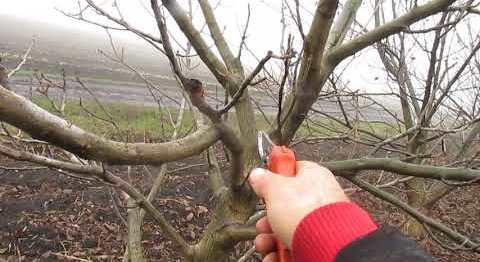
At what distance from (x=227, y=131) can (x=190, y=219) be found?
470 cm

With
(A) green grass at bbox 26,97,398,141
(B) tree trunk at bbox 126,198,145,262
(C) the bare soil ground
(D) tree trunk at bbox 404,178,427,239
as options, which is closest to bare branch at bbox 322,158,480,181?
(B) tree trunk at bbox 126,198,145,262

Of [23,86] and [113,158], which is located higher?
[23,86]

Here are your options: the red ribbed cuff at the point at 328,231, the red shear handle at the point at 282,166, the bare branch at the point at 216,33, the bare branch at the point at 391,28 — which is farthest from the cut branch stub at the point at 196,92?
the bare branch at the point at 216,33

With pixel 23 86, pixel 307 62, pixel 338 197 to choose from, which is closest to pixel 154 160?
pixel 338 197

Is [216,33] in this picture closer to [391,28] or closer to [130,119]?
[391,28]

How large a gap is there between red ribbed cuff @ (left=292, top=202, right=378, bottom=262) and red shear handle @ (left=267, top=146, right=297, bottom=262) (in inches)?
4.6

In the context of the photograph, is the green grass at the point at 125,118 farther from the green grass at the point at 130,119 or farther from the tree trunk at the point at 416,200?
the tree trunk at the point at 416,200

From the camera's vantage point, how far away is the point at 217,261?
2311 mm

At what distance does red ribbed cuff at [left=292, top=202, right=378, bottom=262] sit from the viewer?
3.48ft

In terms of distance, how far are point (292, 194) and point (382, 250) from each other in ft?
0.85

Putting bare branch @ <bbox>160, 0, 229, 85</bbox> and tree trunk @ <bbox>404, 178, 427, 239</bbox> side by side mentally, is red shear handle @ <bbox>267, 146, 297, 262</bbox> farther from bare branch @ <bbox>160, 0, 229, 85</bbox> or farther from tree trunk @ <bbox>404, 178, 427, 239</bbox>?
tree trunk @ <bbox>404, 178, 427, 239</bbox>

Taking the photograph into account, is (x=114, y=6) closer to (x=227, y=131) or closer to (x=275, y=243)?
(x=227, y=131)

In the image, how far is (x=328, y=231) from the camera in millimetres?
1074

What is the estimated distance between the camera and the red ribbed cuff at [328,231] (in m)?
1.06
